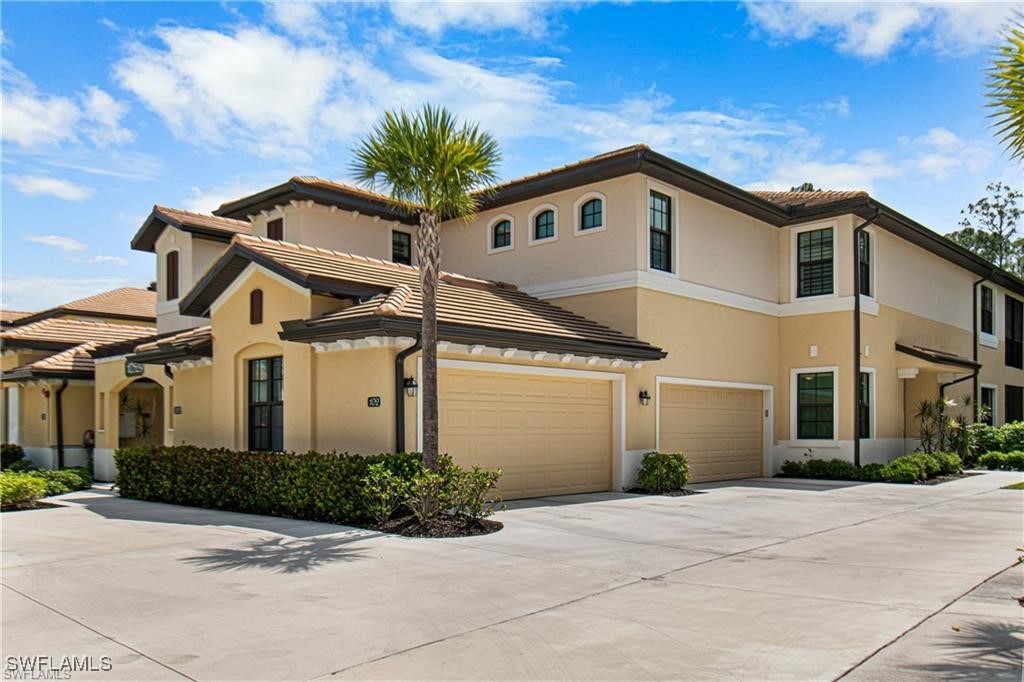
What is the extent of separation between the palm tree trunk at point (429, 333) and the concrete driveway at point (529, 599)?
5.10ft

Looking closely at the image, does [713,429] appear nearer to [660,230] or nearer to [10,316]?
[660,230]

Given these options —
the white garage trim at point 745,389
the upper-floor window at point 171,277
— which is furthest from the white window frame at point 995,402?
the upper-floor window at point 171,277

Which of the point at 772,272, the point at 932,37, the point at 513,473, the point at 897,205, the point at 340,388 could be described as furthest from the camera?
the point at 897,205

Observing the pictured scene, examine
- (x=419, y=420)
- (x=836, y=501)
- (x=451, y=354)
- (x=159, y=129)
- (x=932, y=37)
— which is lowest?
(x=836, y=501)

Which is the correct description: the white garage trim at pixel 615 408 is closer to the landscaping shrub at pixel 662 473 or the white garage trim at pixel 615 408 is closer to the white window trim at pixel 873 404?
the landscaping shrub at pixel 662 473

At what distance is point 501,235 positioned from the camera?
21.3 m

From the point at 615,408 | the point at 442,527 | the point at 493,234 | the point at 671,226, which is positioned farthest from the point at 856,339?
the point at 442,527

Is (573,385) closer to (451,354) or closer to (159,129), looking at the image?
(451,354)

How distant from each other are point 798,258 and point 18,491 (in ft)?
62.1

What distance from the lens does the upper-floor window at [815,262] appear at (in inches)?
860

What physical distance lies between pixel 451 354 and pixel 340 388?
1.98 m

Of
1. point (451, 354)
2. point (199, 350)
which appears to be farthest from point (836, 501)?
point (199, 350)

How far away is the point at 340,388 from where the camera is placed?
46.6 ft

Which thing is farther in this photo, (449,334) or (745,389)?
(745,389)
